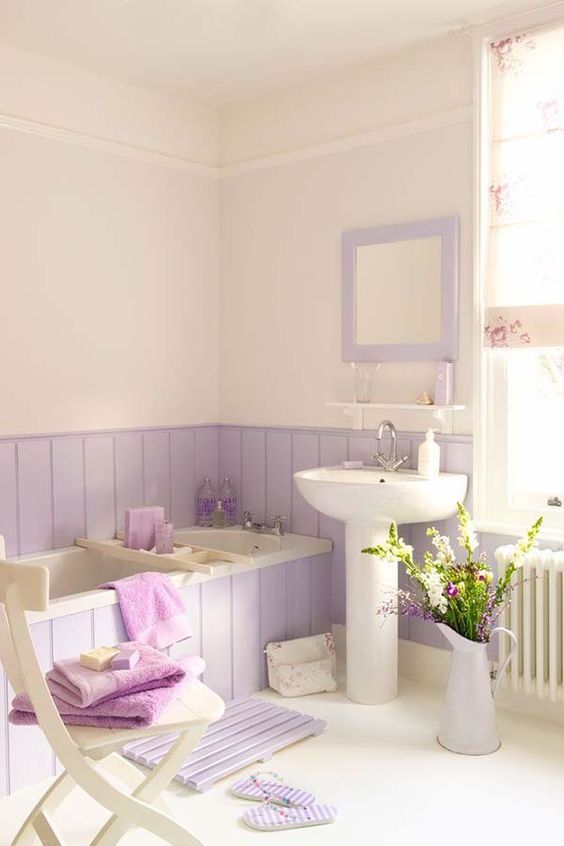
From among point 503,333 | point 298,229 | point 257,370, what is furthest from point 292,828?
point 298,229

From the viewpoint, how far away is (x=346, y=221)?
4.05 metres

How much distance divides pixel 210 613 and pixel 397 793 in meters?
1.02

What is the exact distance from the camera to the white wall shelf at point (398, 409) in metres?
3.68

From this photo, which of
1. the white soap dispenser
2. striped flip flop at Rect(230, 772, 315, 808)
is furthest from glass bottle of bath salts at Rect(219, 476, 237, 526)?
striped flip flop at Rect(230, 772, 315, 808)

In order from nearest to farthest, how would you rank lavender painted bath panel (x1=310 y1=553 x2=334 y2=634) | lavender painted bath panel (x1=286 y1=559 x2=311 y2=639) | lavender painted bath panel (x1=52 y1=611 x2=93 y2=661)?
lavender painted bath panel (x1=52 y1=611 x2=93 y2=661) → lavender painted bath panel (x1=286 y1=559 x2=311 y2=639) → lavender painted bath panel (x1=310 y1=553 x2=334 y2=634)

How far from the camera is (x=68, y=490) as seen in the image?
3979 millimetres

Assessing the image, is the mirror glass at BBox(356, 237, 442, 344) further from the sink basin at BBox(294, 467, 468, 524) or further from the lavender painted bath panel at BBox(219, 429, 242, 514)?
the lavender painted bath panel at BBox(219, 429, 242, 514)

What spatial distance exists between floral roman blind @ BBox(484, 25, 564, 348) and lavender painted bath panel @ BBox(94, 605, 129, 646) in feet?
5.56

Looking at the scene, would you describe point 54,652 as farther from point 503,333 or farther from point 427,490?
point 503,333

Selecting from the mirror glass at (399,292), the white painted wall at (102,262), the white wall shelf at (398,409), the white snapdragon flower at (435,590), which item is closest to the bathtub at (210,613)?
the white wall shelf at (398,409)

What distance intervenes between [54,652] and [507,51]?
8.84 ft

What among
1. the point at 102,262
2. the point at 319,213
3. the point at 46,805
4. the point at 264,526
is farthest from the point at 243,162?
the point at 46,805

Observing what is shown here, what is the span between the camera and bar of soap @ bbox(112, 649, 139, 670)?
7.71ft

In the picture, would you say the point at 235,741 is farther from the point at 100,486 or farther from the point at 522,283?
the point at 522,283
